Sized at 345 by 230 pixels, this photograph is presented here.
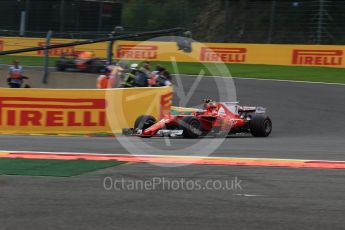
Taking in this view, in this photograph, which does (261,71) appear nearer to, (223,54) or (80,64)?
(223,54)

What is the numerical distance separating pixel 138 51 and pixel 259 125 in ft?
52.4

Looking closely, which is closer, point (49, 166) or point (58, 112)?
point (49, 166)

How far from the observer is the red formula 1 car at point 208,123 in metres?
12.5

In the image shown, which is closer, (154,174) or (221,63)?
(154,174)

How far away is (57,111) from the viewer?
46.0ft

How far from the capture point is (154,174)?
7.25 metres

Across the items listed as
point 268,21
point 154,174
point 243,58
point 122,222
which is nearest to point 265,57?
point 243,58

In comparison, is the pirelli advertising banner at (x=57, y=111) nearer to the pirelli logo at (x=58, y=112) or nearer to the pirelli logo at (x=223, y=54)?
the pirelli logo at (x=58, y=112)

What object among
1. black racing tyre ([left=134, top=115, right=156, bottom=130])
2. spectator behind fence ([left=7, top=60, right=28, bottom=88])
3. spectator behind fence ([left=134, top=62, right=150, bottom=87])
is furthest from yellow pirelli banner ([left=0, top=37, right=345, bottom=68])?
black racing tyre ([left=134, top=115, right=156, bottom=130])

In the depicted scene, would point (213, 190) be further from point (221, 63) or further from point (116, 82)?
point (221, 63)

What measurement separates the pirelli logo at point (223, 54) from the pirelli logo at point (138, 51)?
2.44 m

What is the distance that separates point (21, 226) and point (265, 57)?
2330cm

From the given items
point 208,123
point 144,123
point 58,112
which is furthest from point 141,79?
point 208,123

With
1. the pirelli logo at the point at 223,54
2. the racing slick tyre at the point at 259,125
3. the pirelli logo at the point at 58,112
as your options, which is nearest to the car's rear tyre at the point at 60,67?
the pirelli logo at the point at 223,54
